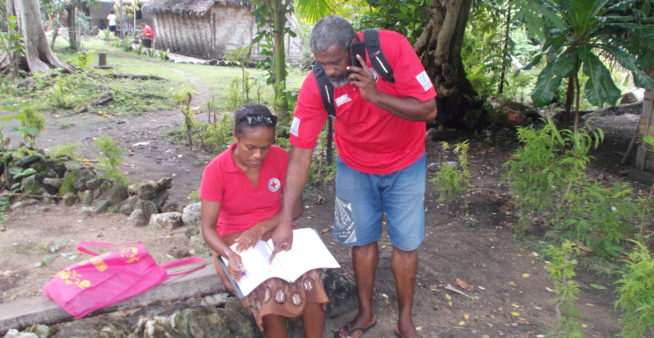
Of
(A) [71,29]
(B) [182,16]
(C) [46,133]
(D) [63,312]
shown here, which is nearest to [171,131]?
(C) [46,133]

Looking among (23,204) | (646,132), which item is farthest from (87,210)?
(646,132)

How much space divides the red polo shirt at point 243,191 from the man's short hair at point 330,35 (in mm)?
712

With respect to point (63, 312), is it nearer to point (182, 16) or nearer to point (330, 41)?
point (330, 41)

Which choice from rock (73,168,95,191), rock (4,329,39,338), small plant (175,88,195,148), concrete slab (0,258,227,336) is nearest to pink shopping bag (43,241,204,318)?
concrete slab (0,258,227,336)

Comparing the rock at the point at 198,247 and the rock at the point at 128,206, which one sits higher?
the rock at the point at 128,206

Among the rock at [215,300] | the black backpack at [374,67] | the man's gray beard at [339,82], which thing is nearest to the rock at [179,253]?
the rock at [215,300]

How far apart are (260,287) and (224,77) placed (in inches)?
497

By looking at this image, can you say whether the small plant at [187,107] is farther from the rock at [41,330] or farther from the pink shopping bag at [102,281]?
the rock at [41,330]

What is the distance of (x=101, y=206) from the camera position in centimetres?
426

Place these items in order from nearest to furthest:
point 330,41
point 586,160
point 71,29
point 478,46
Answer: point 330,41, point 586,160, point 478,46, point 71,29

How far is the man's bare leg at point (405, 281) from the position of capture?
2707mm

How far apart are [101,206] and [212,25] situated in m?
16.7

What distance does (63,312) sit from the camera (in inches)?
103

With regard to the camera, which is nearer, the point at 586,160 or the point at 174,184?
the point at 586,160
